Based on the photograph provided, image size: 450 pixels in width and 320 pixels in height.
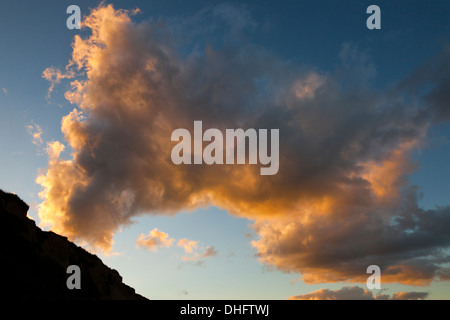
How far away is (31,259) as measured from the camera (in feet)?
141

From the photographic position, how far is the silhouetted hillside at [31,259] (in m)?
39.0

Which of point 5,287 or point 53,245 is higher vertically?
point 53,245

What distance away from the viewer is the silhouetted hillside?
39.0 meters

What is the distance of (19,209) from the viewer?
45.5 metres
